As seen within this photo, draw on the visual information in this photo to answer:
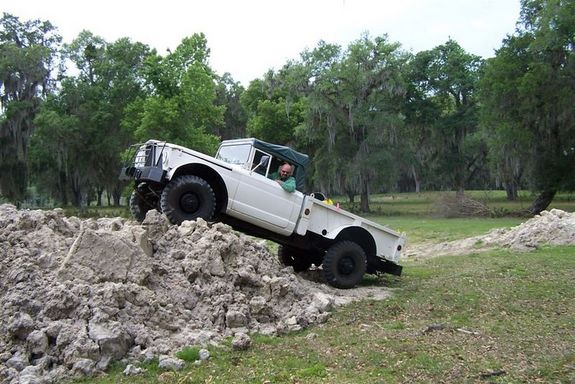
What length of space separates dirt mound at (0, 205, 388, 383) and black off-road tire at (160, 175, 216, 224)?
759mm

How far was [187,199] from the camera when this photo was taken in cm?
980

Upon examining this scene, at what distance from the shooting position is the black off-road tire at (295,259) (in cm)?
1241

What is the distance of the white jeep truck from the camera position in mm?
9883

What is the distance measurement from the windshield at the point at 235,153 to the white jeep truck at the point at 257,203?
0.06 ft

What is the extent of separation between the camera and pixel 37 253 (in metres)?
7.42

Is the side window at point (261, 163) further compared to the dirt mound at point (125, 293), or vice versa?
the side window at point (261, 163)

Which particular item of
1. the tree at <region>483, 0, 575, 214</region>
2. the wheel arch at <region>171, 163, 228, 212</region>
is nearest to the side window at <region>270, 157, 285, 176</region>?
the wheel arch at <region>171, 163, 228, 212</region>

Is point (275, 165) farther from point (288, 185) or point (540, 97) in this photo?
point (540, 97)

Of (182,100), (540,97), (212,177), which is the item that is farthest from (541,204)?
(212,177)

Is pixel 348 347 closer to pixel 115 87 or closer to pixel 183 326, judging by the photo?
pixel 183 326

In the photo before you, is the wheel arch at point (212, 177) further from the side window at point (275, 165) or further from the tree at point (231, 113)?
the tree at point (231, 113)

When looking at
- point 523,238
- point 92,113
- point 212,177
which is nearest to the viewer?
point 212,177

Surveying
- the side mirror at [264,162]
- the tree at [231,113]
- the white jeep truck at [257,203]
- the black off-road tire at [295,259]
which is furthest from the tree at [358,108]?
the side mirror at [264,162]

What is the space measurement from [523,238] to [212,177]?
12992mm
